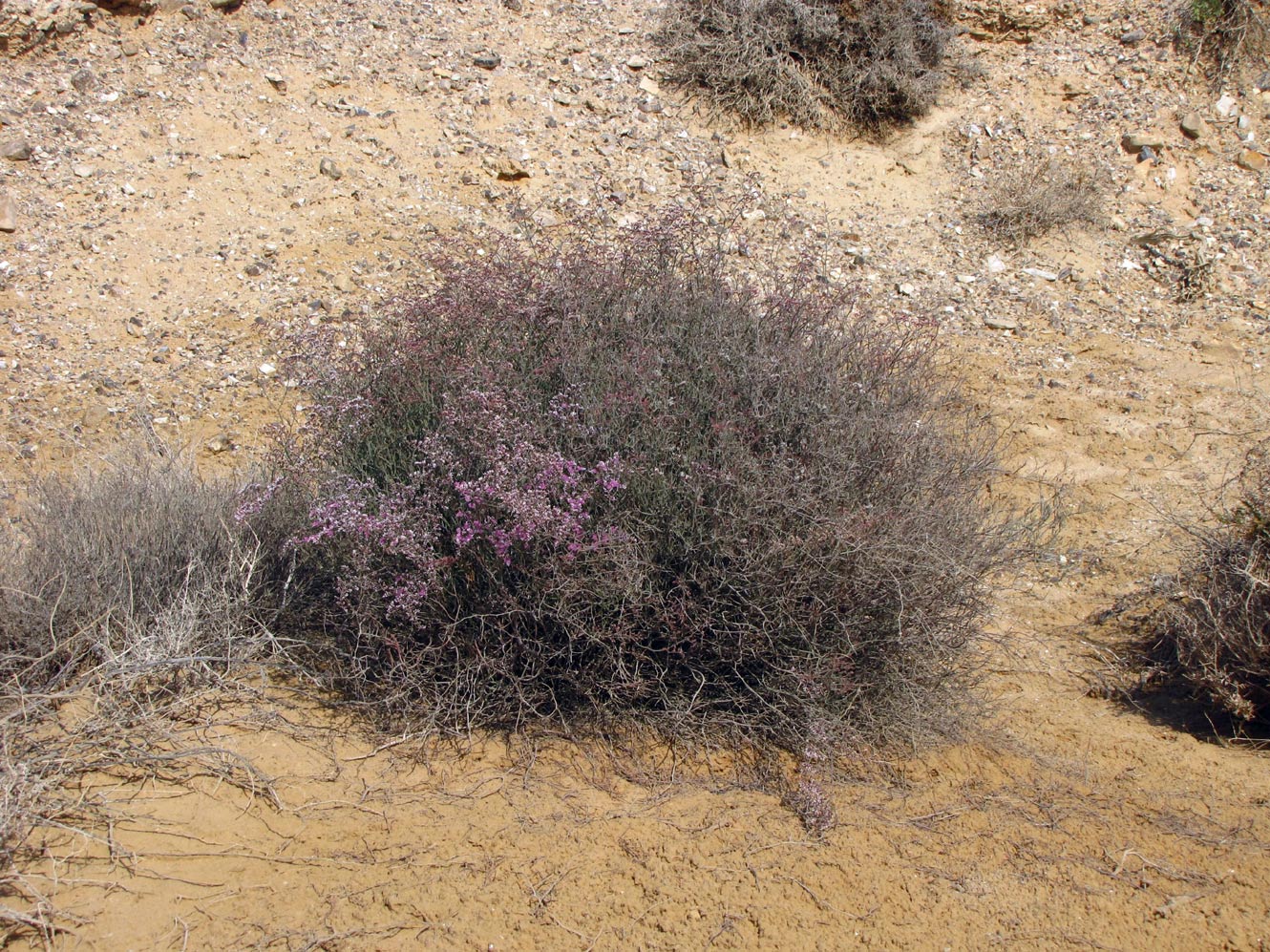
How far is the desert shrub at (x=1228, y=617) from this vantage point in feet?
12.7

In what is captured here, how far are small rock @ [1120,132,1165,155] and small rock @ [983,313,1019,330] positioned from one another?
7.14 ft

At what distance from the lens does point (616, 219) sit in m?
7.31

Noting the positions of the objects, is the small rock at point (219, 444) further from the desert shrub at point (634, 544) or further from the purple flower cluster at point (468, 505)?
the purple flower cluster at point (468, 505)

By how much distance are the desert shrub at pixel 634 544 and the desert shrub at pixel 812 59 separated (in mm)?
4820

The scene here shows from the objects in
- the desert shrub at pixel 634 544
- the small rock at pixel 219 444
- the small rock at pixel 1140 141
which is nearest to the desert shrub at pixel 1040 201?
the small rock at pixel 1140 141

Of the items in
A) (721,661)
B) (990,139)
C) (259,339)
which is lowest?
(259,339)

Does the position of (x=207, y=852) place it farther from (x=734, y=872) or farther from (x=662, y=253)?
(x=662, y=253)

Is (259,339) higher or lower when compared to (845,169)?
lower

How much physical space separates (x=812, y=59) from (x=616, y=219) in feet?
8.05

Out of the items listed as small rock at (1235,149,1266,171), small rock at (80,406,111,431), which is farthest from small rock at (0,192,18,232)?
small rock at (1235,149,1266,171)

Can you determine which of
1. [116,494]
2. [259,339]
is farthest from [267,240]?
[116,494]

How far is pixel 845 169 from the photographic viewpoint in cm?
812

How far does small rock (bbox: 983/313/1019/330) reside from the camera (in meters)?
6.95

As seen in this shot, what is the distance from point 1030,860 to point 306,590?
2.75 meters
